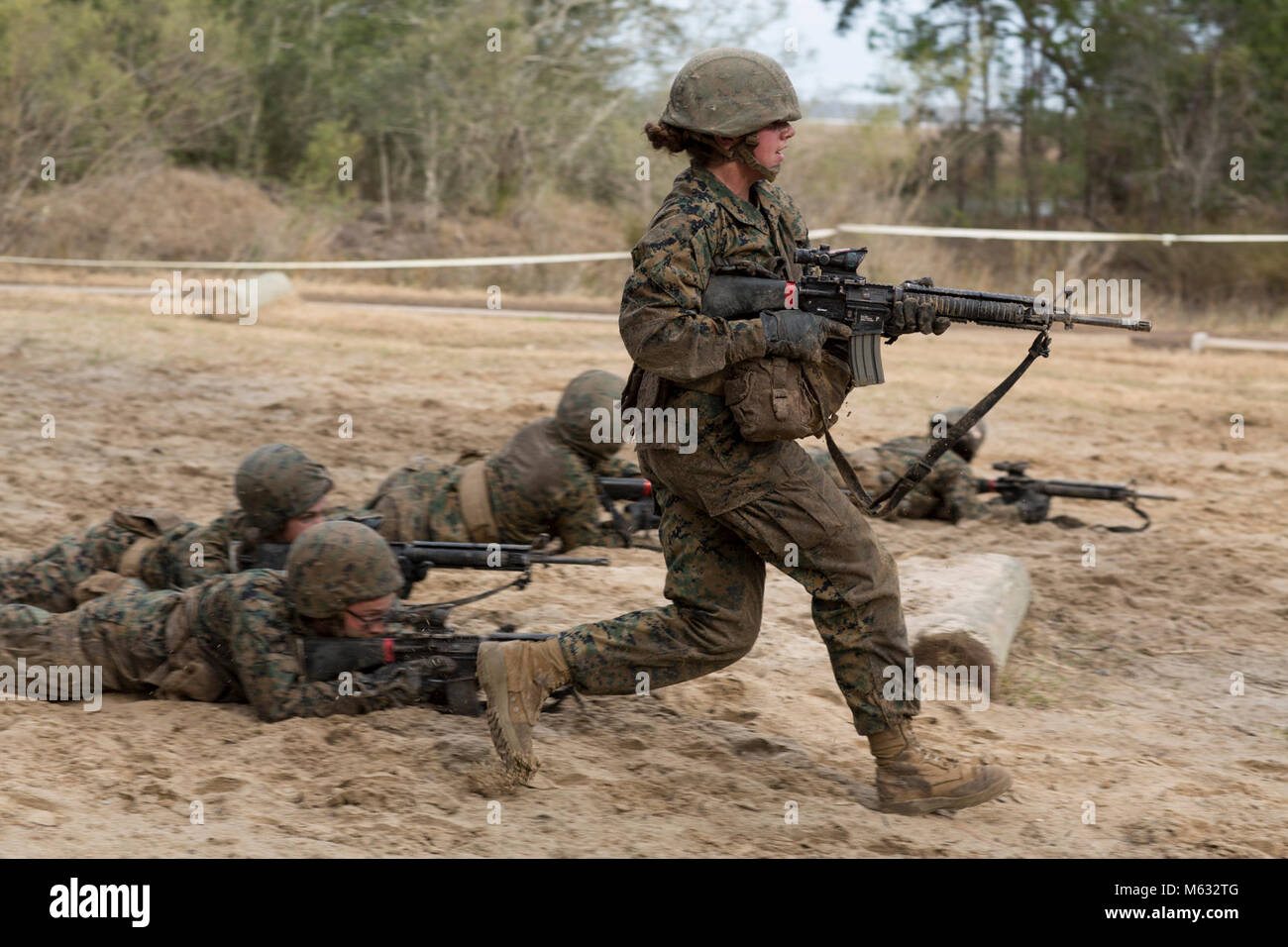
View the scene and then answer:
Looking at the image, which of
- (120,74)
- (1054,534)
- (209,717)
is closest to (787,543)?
(209,717)

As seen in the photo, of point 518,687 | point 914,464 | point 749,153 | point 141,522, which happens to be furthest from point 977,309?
point 141,522

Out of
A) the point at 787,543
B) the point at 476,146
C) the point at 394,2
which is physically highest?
the point at 394,2

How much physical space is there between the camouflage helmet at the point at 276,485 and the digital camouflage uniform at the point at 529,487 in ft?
1.86

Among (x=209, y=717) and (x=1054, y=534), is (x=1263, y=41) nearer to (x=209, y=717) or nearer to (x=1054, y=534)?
(x=1054, y=534)

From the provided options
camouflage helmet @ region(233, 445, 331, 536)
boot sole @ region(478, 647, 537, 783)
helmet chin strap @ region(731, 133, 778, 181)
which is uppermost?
helmet chin strap @ region(731, 133, 778, 181)

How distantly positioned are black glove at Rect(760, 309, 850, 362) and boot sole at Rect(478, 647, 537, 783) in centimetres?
110

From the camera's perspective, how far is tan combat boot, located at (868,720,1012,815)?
3732mm

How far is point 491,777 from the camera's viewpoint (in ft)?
12.5

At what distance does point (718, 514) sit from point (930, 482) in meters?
4.03

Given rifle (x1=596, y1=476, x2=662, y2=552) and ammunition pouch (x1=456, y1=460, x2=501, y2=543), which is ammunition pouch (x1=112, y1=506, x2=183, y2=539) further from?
rifle (x1=596, y1=476, x2=662, y2=552)

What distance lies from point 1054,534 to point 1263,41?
45.0 ft

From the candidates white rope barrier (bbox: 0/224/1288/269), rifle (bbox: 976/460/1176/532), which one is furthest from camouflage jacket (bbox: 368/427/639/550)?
white rope barrier (bbox: 0/224/1288/269)

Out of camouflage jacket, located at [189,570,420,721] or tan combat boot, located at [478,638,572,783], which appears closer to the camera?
tan combat boot, located at [478,638,572,783]

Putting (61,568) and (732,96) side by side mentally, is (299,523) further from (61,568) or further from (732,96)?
(732,96)
